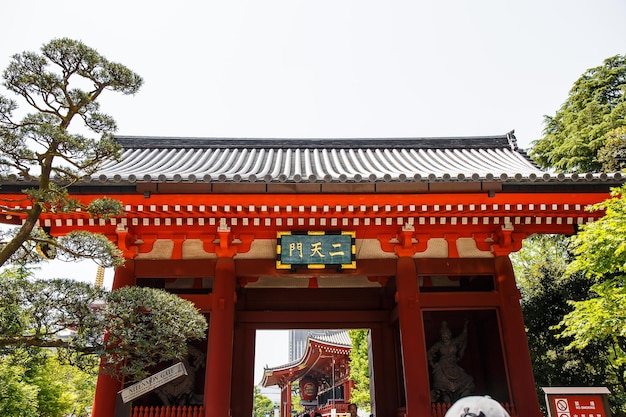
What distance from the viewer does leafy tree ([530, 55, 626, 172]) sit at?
13422 mm

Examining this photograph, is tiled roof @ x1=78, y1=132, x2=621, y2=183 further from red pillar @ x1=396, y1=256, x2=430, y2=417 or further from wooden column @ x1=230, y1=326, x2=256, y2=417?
wooden column @ x1=230, y1=326, x2=256, y2=417

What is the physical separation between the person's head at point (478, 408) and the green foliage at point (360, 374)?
70.0ft

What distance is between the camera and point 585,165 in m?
A: 15.4

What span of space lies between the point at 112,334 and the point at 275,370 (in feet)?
73.1

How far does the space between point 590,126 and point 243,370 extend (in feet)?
48.1

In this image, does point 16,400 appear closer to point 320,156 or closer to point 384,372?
point 384,372

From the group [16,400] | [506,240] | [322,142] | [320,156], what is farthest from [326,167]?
[16,400]

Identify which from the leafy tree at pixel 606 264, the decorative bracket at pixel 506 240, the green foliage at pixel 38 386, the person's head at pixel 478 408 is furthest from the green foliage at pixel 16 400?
the leafy tree at pixel 606 264

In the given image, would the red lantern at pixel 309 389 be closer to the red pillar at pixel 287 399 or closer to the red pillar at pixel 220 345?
the red pillar at pixel 287 399

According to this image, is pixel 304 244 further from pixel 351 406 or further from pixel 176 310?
pixel 351 406

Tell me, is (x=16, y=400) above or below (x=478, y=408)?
above

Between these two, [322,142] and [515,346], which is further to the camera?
[322,142]

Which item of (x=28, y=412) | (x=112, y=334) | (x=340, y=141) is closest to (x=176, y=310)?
(x=112, y=334)

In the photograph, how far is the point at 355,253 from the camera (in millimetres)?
7164
